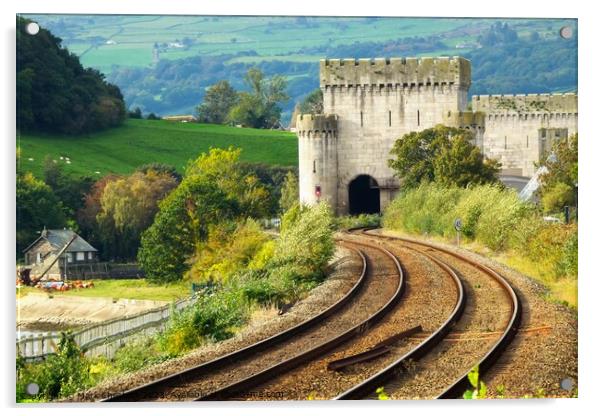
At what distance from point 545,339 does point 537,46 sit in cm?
956

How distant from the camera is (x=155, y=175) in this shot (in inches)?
1529

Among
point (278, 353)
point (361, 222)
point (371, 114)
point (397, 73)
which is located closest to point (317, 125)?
point (371, 114)

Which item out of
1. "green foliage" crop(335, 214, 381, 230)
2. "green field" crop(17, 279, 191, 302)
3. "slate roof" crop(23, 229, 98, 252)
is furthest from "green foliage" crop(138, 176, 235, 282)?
"green foliage" crop(335, 214, 381, 230)

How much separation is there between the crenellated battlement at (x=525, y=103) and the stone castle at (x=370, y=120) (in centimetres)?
1503

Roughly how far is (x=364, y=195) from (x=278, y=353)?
36900mm

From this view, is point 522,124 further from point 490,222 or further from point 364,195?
point 490,222

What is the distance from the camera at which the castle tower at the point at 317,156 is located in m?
59.5

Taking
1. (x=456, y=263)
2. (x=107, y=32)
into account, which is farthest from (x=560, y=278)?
(x=107, y=32)

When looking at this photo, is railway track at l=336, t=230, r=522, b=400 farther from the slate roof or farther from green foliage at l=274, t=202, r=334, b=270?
the slate roof

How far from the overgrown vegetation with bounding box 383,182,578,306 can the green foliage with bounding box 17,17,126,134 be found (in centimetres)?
860

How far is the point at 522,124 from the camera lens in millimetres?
77125

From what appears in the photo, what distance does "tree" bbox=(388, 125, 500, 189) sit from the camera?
46719 millimetres

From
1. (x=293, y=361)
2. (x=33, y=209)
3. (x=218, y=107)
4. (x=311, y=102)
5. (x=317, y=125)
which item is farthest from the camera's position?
(x=311, y=102)
